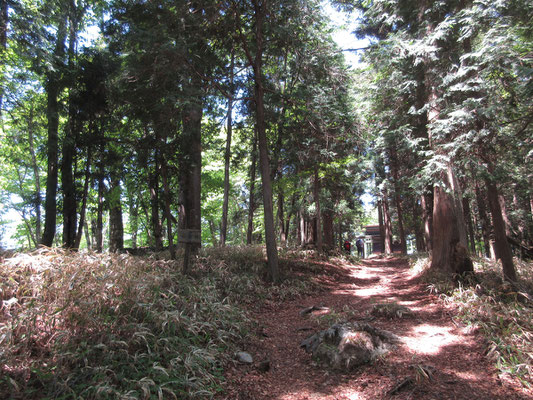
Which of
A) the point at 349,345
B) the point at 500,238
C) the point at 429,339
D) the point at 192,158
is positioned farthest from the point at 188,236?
the point at 500,238

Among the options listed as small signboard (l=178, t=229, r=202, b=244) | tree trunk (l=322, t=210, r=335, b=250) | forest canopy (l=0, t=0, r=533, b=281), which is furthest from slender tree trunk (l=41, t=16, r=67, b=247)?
tree trunk (l=322, t=210, r=335, b=250)

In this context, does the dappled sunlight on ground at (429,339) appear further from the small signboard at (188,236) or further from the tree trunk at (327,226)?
the tree trunk at (327,226)

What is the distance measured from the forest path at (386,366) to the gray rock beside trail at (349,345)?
0.10m

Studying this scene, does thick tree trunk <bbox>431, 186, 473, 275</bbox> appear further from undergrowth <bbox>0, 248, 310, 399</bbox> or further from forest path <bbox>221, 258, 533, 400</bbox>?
undergrowth <bbox>0, 248, 310, 399</bbox>

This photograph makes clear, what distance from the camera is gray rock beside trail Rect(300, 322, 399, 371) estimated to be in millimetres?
3445

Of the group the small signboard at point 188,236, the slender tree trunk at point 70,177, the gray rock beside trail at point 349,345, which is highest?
the slender tree trunk at point 70,177

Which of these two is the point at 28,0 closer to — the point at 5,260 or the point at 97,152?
the point at 97,152

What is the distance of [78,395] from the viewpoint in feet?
7.51

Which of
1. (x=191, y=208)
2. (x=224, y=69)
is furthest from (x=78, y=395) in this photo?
(x=224, y=69)

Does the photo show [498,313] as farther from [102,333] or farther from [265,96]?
[265,96]

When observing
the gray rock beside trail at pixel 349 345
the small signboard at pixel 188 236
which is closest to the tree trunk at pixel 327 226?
the small signboard at pixel 188 236

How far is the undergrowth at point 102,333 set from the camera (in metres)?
2.39

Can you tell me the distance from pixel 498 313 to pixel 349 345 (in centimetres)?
247

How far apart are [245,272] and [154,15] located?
22.1ft
